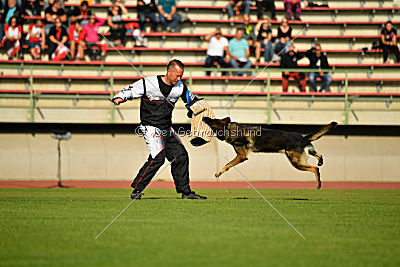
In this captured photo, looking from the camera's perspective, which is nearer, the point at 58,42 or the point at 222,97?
the point at 222,97

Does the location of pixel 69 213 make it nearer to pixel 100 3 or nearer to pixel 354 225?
pixel 354 225

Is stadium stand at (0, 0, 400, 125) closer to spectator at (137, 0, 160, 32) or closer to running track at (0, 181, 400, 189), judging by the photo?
spectator at (137, 0, 160, 32)

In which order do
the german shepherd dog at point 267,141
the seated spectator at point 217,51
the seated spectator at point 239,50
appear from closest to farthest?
the german shepherd dog at point 267,141
the seated spectator at point 217,51
the seated spectator at point 239,50

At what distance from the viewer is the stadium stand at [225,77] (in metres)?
19.2

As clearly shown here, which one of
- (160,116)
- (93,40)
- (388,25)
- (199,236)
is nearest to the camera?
(199,236)

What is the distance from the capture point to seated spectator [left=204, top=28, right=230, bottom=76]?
20688 millimetres

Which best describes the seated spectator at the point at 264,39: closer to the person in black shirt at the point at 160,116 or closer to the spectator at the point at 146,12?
the spectator at the point at 146,12

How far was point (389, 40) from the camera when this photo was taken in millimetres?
21672

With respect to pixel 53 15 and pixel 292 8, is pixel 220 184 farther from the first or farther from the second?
pixel 53 15

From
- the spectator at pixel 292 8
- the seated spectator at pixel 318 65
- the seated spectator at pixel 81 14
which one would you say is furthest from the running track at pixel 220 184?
the spectator at pixel 292 8

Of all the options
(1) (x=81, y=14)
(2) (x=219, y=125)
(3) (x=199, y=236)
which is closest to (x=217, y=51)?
(1) (x=81, y=14)

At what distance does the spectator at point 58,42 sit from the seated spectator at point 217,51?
4.39 m

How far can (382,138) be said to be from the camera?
19.7 meters

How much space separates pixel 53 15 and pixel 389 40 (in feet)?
35.0
